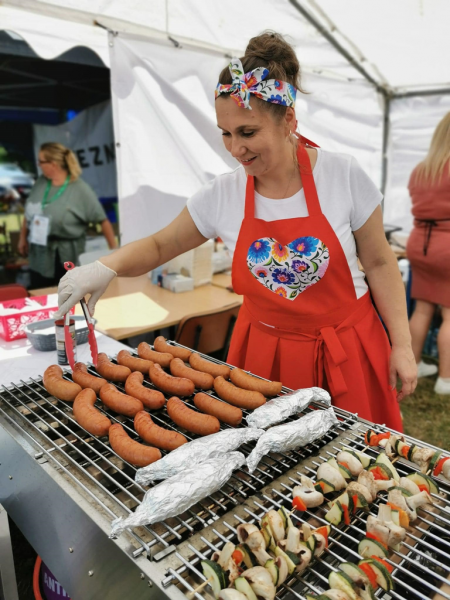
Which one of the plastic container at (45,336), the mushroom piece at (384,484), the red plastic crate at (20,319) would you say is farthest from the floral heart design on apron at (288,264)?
the red plastic crate at (20,319)

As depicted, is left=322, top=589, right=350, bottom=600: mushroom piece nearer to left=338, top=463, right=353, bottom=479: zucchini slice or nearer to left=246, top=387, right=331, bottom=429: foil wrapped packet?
left=338, top=463, right=353, bottom=479: zucchini slice

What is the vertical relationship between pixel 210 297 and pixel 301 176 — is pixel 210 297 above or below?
below

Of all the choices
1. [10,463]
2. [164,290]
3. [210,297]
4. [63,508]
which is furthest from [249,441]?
[164,290]

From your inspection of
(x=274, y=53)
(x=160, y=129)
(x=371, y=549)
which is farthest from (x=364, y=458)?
(x=160, y=129)

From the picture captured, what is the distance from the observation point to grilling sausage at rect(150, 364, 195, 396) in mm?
1994

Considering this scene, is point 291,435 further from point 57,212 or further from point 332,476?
point 57,212

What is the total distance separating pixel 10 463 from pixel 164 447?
682 millimetres

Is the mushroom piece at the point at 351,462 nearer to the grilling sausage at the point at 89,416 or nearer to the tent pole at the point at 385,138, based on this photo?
the grilling sausage at the point at 89,416

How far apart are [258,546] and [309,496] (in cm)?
24

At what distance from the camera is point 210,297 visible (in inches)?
190

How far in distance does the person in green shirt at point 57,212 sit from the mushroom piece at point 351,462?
4.98 metres

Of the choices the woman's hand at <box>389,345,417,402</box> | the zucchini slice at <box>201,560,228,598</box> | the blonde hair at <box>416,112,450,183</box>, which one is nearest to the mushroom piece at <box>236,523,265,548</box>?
the zucchini slice at <box>201,560,228,598</box>

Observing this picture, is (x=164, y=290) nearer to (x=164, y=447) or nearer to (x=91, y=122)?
(x=164, y=447)

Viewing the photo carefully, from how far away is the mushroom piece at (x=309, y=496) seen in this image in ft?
4.55
